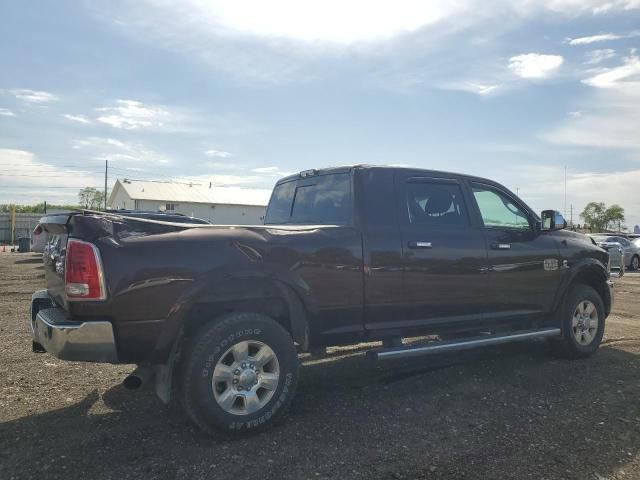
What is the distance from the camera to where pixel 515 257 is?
5.61m

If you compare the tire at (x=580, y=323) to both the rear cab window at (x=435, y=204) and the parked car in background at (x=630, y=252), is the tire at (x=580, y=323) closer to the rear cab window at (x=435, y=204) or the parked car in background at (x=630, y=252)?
the rear cab window at (x=435, y=204)

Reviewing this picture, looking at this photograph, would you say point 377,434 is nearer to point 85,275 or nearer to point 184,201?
point 85,275

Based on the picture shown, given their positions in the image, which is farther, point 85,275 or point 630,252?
point 630,252

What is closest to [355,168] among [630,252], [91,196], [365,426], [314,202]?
[314,202]

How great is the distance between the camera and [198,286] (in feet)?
12.3

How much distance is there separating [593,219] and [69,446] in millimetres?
79953

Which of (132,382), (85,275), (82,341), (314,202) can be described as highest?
(314,202)

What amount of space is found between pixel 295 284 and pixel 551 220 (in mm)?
3382

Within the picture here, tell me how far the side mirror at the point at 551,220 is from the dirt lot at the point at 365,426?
155 centimetres

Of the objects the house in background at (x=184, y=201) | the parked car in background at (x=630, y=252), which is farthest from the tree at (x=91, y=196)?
the parked car in background at (x=630, y=252)

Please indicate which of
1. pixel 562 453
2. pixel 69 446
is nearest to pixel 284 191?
pixel 69 446

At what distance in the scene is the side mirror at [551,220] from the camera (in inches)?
233

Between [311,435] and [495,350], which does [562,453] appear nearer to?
[311,435]

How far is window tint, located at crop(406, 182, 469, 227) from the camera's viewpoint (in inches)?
197
